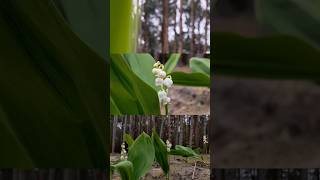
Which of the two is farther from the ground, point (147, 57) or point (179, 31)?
point (179, 31)

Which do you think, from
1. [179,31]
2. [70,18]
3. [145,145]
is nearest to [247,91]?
[70,18]

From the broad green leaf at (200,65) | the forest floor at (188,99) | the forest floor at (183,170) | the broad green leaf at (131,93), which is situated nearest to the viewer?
the broad green leaf at (131,93)

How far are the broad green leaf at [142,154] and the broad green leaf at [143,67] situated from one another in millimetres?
175

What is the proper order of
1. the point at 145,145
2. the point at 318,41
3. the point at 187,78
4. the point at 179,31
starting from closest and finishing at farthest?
the point at 318,41 < the point at 145,145 < the point at 187,78 < the point at 179,31

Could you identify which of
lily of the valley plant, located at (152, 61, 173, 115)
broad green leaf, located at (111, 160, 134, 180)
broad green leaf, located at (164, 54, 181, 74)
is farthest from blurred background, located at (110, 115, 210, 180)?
broad green leaf, located at (111, 160, 134, 180)

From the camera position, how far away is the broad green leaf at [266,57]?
1.89ft

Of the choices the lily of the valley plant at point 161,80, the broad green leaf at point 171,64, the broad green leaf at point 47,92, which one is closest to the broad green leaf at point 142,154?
the lily of the valley plant at point 161,80

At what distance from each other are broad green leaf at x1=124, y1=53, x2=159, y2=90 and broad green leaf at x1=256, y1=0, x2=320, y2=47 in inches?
22.6

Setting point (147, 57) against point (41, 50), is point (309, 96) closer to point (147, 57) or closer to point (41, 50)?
point (41, 50)

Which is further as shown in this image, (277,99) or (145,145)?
(145,145)

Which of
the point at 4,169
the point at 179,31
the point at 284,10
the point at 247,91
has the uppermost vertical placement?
the point at 179,31

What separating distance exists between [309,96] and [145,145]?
49 centimetres

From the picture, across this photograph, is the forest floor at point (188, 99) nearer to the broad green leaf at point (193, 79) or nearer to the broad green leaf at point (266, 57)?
the broad green leaf at point (193, 79)

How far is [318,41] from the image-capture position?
22.6 inches
